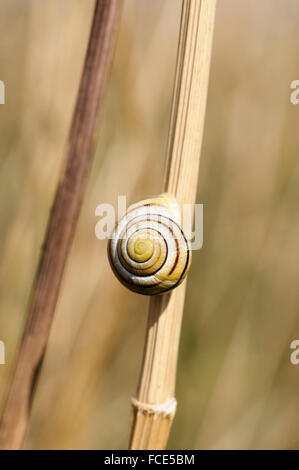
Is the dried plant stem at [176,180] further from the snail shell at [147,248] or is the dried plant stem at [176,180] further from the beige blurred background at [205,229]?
the beige blurred background at [205,229]

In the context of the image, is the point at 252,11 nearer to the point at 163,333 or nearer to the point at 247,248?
the point at 247,248

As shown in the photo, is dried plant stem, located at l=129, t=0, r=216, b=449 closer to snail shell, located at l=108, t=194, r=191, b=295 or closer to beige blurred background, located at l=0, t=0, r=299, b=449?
snail shell, located at l=108, t=194, r=191, b=295

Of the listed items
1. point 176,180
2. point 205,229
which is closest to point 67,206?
point 176,180

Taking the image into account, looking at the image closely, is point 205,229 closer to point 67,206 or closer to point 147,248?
point 147,248

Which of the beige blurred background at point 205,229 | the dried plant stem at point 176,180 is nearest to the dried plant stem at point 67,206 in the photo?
the dried plant stem at point 176,180

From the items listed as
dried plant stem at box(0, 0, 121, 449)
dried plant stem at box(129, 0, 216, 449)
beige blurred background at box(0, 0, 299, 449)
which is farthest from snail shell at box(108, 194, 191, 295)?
beige blurred background at box(0, 0, 299, 449)
